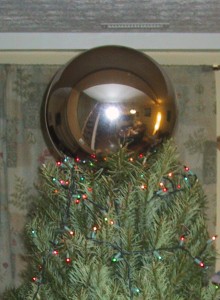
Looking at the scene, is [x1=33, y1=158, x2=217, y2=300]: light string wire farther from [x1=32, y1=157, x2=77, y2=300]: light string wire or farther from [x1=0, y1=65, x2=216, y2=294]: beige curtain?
[x1=0, y1=65, x2=216, y2=294]: beige curtain

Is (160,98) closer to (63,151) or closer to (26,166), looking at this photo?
(63,151)

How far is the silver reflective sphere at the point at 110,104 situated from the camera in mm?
952

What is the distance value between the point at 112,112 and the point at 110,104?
0.02 metres

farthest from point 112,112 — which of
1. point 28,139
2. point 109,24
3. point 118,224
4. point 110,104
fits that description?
point 28,139

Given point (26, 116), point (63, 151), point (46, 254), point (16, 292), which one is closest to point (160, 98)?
point (63, 151)

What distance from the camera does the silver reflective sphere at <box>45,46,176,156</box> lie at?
952 mm

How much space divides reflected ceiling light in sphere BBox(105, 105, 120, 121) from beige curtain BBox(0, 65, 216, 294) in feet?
2.77

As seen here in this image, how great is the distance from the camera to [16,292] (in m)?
1.12

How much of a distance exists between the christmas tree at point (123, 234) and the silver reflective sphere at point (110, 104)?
5cm

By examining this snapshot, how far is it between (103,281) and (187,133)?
3.57ft

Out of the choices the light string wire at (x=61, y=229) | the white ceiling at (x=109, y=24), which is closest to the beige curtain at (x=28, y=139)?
the white ceiling at (x=109, y=24)

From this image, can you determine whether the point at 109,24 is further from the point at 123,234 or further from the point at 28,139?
the point at 123,234

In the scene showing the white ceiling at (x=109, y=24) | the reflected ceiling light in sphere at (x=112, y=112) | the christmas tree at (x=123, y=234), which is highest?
the white ceiling at (x=109, y=24)

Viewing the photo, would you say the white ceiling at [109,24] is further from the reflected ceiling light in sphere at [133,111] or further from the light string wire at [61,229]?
the light string wire at [61,229]
